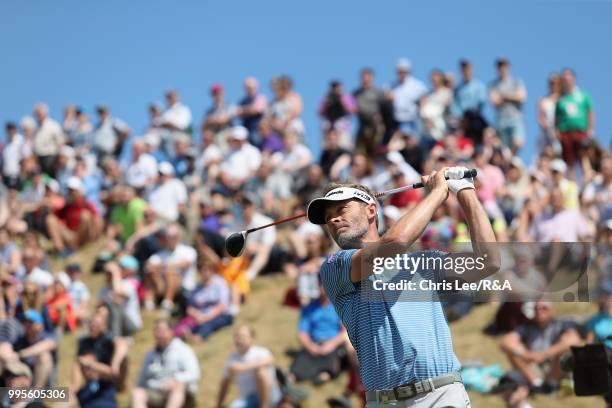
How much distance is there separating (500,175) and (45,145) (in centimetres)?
862

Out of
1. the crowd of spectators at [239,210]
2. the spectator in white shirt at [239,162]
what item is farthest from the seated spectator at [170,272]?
the spectator in white shirt at [239,162]

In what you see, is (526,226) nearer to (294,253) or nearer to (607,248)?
(294,253)

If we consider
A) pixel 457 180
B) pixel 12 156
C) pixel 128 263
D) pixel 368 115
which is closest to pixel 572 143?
pixel 368 115

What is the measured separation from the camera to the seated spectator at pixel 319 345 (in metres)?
12.4

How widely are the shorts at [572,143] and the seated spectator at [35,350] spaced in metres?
8.23

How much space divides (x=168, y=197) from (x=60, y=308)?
3.14m

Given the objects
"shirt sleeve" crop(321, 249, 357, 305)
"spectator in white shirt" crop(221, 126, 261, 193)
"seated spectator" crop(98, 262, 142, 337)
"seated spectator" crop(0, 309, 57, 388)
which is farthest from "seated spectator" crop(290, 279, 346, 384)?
"shirt sleeve" crop(321, 249, 357, 305)

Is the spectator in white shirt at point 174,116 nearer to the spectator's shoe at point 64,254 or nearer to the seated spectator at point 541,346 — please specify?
the spectator's shoe at point 64,254

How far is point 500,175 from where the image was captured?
15.9 meters

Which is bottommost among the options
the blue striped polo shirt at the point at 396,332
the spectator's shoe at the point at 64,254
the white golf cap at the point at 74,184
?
the blue striped polo shirt at the point at 396,332

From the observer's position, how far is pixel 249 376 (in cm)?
1207

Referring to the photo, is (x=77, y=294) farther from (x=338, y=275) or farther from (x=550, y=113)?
(x=338, y=275)

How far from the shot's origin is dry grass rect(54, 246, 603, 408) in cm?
1215

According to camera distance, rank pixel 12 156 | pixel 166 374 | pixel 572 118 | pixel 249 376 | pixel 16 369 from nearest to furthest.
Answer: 1. pixel 16 369
2. pixel 249 376
3. pixel 166 374
4. pixel 572 118
5. pixel 12 156
